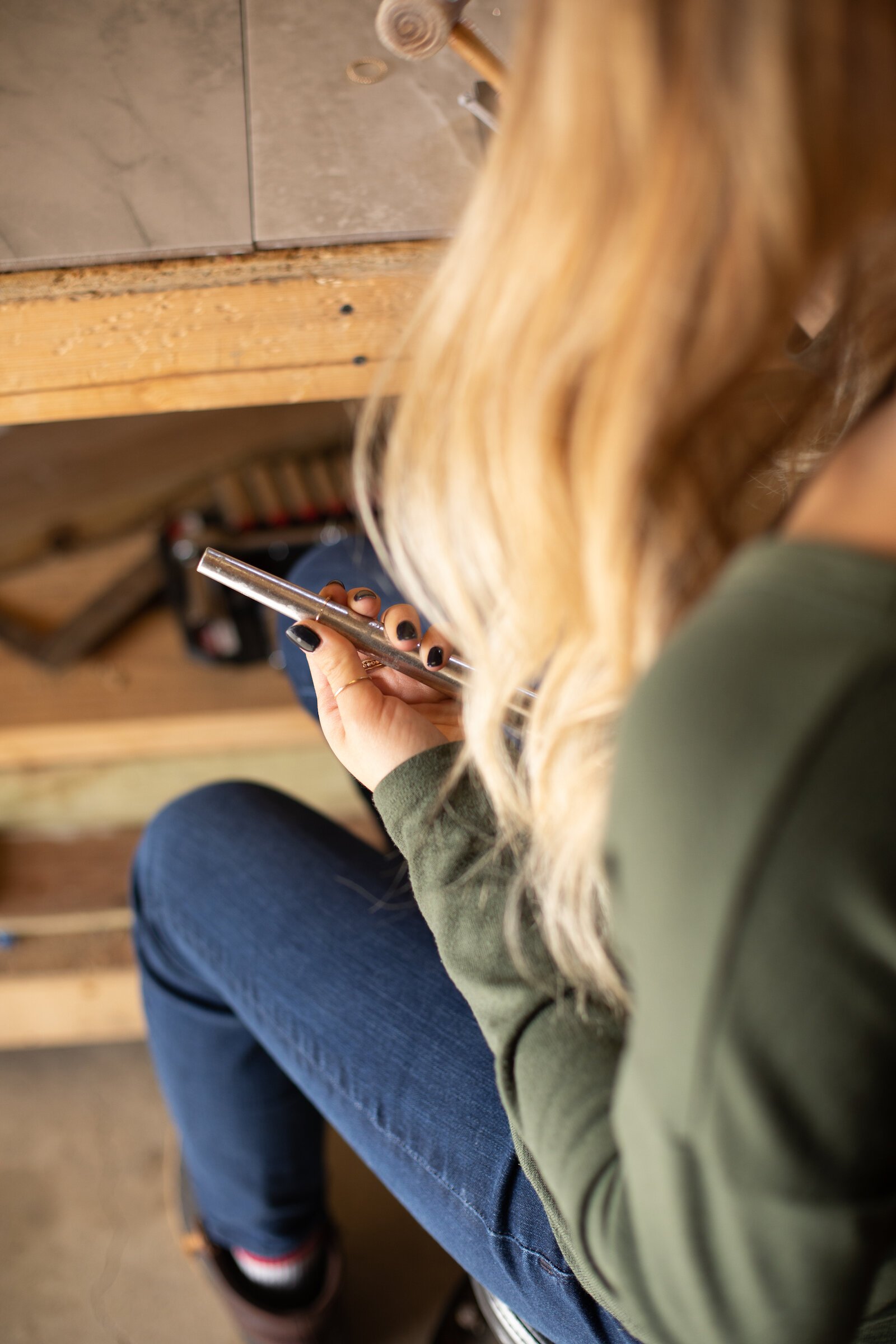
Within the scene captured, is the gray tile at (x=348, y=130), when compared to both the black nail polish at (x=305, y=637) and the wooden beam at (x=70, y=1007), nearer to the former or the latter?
the black nail polish at (x=305, y=637)

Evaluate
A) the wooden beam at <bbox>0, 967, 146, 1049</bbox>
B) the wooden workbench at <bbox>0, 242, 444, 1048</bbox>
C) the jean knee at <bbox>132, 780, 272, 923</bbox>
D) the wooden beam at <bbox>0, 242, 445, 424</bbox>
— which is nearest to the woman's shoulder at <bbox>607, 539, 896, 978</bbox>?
the wooden workbench at <bbox>0, 242, 444, 1048</bbox>

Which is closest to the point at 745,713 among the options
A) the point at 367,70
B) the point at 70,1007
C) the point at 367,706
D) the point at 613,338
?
the point at 613,338

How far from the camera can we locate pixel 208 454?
55.3 inches

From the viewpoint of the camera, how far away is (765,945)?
0.26 meters

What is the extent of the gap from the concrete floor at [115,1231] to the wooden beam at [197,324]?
2.52 ft

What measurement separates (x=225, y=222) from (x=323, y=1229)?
2.45ft

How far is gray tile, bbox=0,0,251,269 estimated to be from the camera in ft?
1.78

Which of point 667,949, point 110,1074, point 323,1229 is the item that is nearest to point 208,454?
point 110,1074

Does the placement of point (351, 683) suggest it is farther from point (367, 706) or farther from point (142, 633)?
point (142, 633)

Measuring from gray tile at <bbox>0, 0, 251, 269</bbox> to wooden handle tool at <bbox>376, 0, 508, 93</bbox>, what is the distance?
116 mm

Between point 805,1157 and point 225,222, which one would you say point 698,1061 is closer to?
point 805,1157

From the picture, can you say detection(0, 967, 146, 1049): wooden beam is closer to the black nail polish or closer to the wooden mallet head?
the black nail polish

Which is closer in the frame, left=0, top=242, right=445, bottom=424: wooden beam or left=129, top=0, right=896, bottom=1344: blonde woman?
left=129, top=0, right=896, bottom=1344: blonde woman

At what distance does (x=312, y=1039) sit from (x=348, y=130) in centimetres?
54
